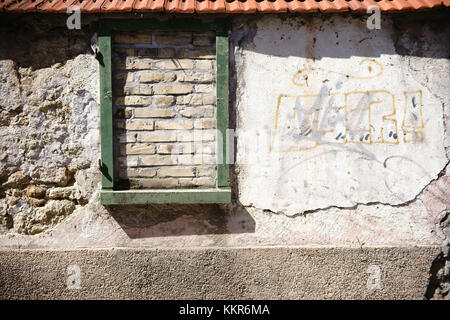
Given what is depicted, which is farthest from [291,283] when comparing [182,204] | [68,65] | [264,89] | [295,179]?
[68,65]

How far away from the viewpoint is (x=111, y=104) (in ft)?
9.72

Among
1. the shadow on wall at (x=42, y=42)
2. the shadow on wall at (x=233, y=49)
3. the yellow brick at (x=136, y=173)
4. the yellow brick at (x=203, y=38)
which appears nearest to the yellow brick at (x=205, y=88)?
the shadow on wall at (x=233, y=49)

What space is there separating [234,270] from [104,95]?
1898 mm

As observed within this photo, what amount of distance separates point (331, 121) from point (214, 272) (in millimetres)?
1701

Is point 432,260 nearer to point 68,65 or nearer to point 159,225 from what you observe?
point 159,225

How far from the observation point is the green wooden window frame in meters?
2.94

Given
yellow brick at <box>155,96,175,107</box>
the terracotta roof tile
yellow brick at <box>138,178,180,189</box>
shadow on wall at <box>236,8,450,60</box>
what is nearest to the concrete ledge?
yellow brick at <box>138,178,180,189</box>

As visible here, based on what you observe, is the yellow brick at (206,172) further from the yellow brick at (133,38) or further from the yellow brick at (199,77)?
the yellow brick at (133,38)

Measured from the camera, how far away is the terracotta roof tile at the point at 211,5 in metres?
2.80

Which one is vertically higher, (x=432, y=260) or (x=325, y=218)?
(x=325, y=218)

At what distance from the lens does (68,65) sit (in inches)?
119

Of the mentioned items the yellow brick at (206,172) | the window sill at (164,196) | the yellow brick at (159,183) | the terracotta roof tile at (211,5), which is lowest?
the window sill at (164,196)

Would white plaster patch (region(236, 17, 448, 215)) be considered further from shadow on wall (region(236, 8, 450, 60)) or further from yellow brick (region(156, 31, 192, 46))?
yellow brick (region(156, 31, 192, 46))

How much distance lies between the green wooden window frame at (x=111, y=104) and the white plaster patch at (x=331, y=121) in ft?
0.61
